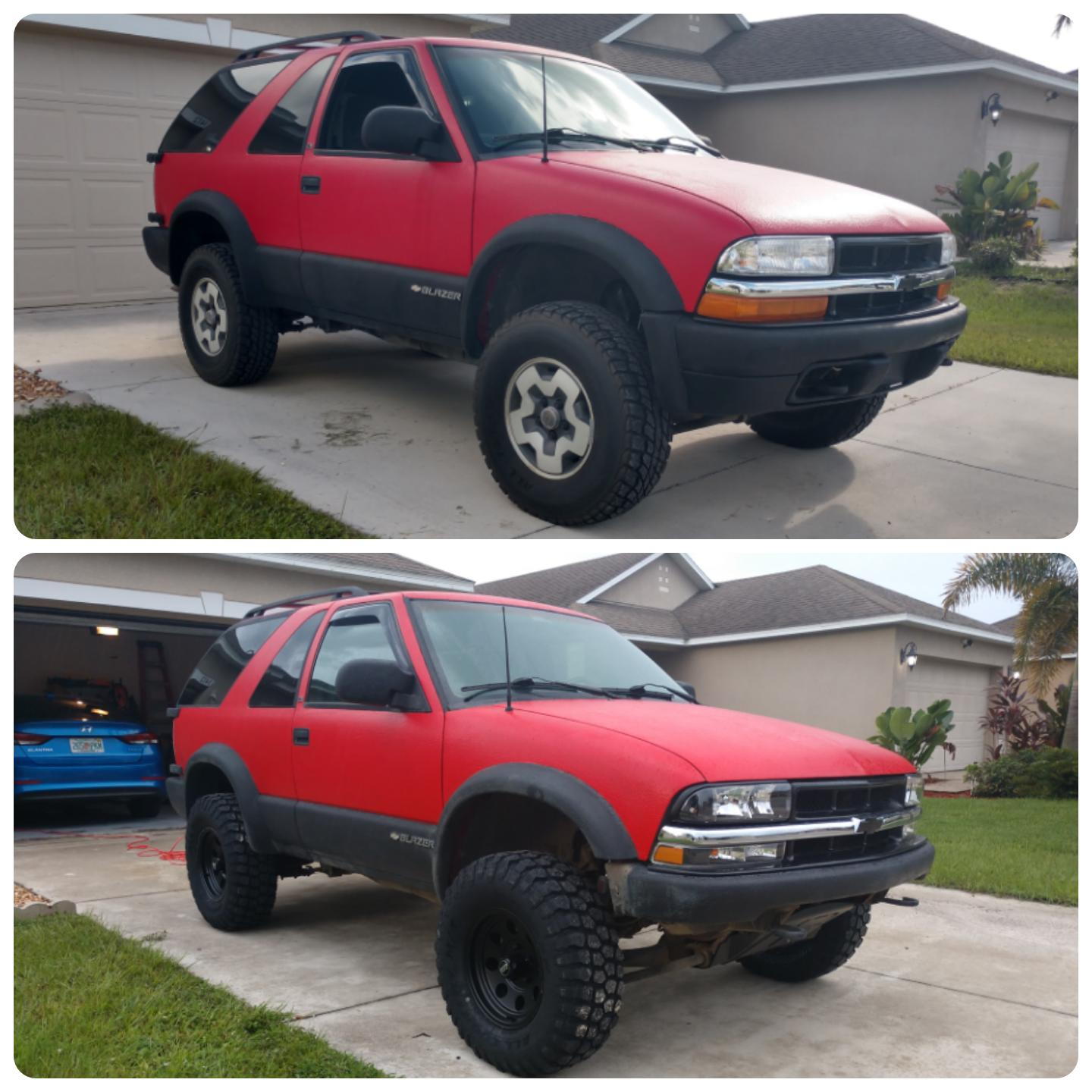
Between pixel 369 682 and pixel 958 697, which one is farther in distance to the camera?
pixel 958 697

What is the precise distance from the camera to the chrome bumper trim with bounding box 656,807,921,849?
3410 millimetres

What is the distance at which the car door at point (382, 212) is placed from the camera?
575 centimetres

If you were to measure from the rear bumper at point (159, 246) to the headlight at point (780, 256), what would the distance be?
5.04 m

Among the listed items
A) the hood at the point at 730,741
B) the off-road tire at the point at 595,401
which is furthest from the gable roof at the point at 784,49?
the hood at the point at 730,741

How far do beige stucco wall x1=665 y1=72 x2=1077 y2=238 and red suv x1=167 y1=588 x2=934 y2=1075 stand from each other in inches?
720

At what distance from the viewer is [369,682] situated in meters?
4.20

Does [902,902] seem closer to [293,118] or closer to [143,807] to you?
[293,118]

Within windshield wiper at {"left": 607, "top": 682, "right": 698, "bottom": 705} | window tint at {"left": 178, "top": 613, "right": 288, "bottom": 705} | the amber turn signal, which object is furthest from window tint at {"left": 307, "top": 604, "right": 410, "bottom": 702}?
the amber turn signal

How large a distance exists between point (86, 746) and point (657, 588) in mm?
10484

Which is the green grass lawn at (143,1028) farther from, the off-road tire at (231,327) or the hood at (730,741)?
the off-road tire at (231,327)

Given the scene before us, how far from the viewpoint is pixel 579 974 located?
11.2 feet

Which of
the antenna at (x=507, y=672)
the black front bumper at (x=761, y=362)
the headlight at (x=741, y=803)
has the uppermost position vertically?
the black front bumper at (x=761, y=362)

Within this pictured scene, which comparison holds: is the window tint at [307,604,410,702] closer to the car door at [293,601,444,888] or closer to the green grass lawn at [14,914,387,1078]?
the car door at [293,601,444,888]

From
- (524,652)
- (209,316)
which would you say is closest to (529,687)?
(524,652)
